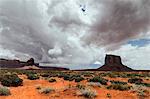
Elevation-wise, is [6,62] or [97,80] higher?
[6,62]

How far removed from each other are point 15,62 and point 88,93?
562 feet

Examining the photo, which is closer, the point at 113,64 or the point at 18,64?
the point at 113,64

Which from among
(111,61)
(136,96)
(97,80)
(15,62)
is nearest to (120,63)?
(111,61)

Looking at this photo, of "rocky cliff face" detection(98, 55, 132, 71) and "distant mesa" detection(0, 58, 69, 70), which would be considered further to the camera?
"distant mesa" detection(0, 58, 69, 70)

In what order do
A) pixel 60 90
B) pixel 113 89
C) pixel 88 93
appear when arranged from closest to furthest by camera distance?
pixel 88 93, pixel 60 90, pixel 113 89

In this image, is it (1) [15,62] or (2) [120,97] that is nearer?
(2) [120,97]

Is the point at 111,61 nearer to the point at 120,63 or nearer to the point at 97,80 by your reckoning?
the point at 120,63

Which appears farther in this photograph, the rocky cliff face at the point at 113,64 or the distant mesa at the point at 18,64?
the distant mesa at the point at 18,64

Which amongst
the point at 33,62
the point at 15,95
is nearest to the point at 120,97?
the point at 15,95

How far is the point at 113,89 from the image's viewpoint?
936 inches

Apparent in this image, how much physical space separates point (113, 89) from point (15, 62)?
550 ft

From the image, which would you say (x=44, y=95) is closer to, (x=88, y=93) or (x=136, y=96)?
(x=88, y=93)

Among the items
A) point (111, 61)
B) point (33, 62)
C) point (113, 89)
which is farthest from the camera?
point (33, 62)

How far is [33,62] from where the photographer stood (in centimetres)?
17900
